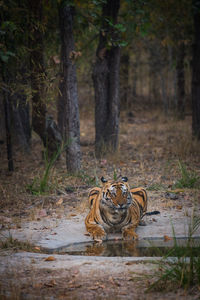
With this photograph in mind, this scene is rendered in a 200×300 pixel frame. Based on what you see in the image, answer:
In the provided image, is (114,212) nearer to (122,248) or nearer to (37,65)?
(122,248)

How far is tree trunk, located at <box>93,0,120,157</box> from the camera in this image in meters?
10.6

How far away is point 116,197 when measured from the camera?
5469 mm

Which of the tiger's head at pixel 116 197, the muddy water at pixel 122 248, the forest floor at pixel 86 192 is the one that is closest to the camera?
the forest floor at pixel 86 192

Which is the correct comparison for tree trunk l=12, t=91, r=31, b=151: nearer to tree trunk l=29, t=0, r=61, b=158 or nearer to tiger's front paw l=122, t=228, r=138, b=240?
tree trunk l=29, t=0, r=61, b=158

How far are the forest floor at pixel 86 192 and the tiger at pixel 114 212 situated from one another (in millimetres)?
988

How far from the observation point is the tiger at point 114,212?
5488 millimetres

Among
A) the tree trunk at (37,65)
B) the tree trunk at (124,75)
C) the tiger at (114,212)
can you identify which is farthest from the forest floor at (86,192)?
the tree trunk at (124,75)

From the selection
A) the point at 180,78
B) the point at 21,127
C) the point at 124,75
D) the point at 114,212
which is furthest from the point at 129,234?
the point at 180,78

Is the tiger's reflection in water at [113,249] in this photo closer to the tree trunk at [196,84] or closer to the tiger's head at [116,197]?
the tiger's head at [116,197]

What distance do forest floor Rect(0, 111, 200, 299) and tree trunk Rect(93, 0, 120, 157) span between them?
0.54 metres

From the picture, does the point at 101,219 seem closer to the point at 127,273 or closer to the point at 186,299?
the point at 127,273

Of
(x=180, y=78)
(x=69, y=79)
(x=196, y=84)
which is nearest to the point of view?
(x=69, y=79)

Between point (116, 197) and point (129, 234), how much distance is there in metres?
0.55

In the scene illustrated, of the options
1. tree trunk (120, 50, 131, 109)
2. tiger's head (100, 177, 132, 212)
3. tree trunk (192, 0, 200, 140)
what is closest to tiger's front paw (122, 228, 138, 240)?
tiger's head (100, 177, 132, 212)
